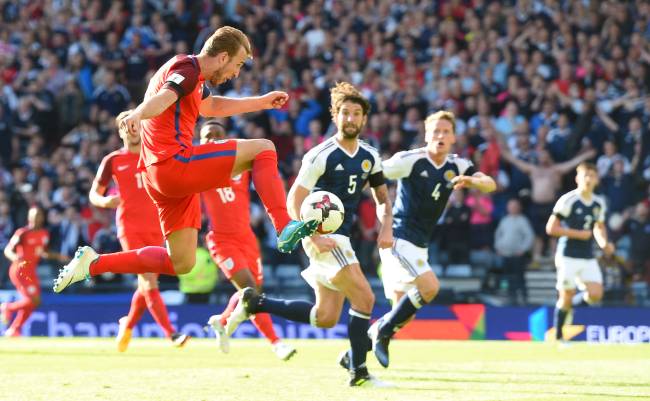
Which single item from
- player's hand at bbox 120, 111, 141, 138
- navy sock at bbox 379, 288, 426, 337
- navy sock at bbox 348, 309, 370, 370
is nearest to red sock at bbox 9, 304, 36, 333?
navy sock at bbox 379, 288, 426, 337

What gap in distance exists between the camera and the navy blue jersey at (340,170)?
9.45 meters

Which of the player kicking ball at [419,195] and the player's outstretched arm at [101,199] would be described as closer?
the player kicking ball at [419,195]

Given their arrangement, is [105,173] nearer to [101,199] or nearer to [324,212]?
[101,199]

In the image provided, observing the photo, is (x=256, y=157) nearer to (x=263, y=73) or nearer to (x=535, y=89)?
(x=535, y=89)

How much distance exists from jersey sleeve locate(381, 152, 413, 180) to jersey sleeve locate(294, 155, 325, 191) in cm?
167

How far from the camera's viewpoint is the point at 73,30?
22734 mm

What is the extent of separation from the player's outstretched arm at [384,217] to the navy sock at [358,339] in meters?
0.73

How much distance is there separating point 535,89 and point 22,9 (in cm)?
1083

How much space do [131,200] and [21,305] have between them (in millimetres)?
4940

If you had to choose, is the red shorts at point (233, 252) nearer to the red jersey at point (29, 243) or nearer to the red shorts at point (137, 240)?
the red shorts at point (137, 240)

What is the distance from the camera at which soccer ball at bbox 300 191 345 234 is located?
311 inches

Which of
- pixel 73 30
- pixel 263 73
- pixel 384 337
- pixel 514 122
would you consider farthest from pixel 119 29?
pixel 384 337

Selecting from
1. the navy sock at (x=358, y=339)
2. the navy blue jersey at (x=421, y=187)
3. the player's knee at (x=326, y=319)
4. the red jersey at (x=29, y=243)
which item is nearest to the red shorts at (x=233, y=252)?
the navy blue jersey at (x=421, y=187)

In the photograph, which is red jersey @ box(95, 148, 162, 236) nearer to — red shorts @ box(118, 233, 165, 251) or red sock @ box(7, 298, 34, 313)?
red shorts @ box(118, 233, 165, 251)
